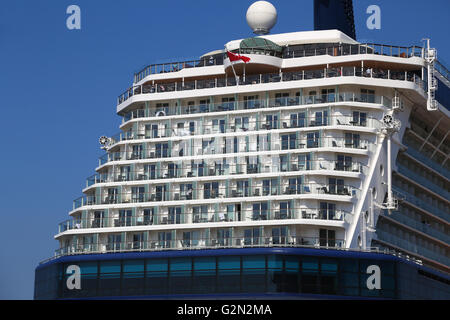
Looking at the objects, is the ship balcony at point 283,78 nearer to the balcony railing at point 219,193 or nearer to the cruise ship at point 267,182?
the cruise ship at point 267,182

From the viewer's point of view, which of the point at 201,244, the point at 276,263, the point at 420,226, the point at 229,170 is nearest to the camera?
the point at 276,263

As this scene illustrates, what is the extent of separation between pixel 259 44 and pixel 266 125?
718 centimetres

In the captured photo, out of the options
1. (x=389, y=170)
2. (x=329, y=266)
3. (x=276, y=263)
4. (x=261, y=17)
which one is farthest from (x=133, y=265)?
(x=261, y=17)

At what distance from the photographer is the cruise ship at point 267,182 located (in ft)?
248

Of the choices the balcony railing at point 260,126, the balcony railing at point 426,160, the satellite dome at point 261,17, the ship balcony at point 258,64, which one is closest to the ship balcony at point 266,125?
the balcony railing at point 260,126

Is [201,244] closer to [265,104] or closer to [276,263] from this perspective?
[276,263]

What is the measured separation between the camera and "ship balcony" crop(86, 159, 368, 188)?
79.9 metres

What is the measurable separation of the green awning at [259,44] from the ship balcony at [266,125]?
19.2ft

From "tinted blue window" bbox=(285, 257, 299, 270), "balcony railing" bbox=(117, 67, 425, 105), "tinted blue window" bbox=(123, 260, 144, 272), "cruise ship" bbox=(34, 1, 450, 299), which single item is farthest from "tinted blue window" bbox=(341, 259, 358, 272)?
"balcony railing" bbox=(117, 67, 425, 105)

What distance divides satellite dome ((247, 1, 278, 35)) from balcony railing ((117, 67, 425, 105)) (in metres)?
7.17

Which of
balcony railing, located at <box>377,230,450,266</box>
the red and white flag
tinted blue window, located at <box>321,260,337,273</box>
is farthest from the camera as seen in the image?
the red and white flag

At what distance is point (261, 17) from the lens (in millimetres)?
91125

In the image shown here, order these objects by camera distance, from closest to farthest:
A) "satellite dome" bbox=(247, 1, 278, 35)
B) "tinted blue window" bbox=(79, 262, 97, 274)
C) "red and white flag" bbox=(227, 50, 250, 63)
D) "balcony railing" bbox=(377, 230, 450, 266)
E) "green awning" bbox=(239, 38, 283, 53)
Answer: "tinted blue window" bbox=(79, 262, 97, 274)
"balcony railing" bbox=(377, 230, 450, 266)
"red and white flag" bbox=(227, 50, 250, 63)
"green awning" bbox=(239, 38, 283, 53)
"satellite dome" bbox=(247, 1, 278, 35)

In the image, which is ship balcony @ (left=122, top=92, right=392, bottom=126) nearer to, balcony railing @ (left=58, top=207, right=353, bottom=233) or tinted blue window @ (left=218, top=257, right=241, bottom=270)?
balcony railing @ (left=58, top=207, right=353, bottom=233)
